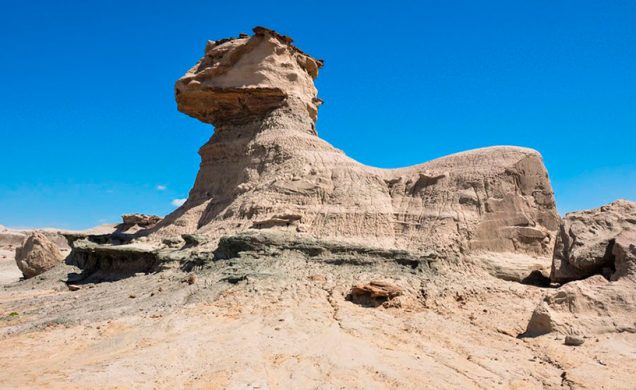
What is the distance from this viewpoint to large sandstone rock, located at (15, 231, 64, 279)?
21094 mm

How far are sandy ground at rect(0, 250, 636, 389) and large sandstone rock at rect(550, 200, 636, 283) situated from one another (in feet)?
3.71

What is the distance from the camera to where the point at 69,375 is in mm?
7129

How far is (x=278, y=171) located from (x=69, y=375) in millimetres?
11170

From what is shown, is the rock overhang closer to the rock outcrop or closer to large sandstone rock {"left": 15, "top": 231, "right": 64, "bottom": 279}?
large sandstone rock {"left": 15, "top": 231, "right": 64, "bottom": 279}

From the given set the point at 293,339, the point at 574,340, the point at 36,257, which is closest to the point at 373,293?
the point at 293,339

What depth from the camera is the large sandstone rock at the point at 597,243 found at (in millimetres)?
10734

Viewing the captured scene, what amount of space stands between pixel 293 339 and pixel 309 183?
27.0ft

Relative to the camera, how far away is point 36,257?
21.1 meters

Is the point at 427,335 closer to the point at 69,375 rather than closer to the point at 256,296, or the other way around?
the point at 256,296

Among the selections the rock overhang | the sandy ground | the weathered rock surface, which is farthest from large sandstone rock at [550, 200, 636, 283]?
the weathered rock surface

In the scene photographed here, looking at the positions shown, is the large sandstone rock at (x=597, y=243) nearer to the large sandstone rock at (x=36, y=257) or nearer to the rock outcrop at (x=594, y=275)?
the rock outcrop at (x=594, y=275)

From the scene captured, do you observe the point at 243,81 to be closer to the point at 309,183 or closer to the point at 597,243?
the point at 309,183

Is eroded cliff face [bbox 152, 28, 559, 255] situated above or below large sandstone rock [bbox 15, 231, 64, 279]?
above

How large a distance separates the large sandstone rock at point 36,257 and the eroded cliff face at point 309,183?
5.85m
